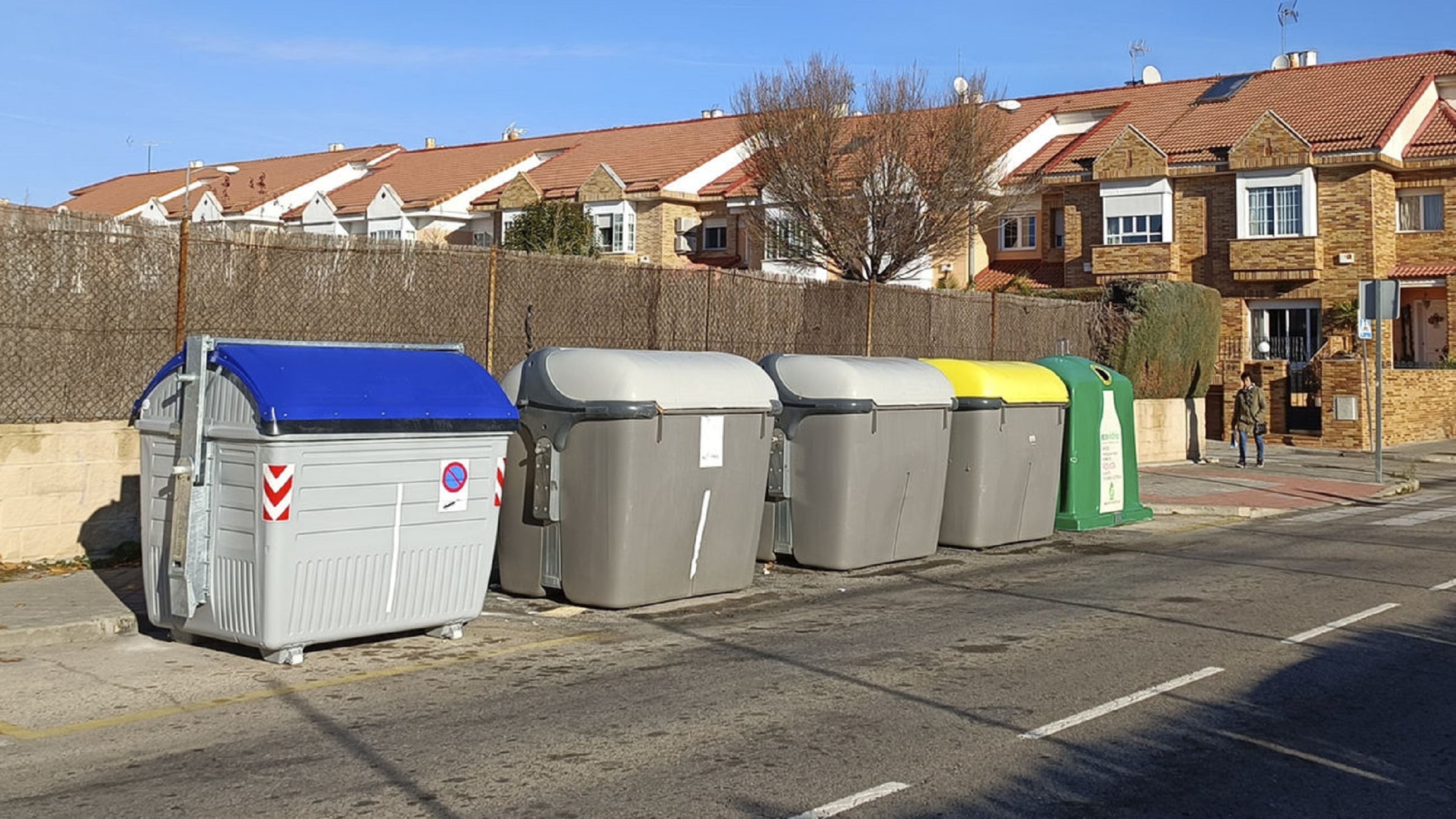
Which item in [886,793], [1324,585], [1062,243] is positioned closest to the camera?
[886,793]

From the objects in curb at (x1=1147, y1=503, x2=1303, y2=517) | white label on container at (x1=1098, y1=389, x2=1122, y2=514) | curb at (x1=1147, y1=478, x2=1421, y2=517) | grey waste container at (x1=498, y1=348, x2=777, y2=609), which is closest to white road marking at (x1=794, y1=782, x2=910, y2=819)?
grey waste container at (x1=498, y1=348, x2=777, y2=609)

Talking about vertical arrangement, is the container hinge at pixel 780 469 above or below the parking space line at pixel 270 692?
above

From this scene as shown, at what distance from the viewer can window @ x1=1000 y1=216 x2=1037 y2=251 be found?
45.0m

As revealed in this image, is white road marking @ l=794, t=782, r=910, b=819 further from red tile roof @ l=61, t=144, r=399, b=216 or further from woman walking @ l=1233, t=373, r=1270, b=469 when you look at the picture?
red tile roof @ l=61, t=144, r=399, b=216

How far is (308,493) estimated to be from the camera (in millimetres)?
7805

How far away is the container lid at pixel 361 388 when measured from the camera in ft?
25.4

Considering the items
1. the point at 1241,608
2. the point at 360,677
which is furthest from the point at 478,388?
the point at 1241,608

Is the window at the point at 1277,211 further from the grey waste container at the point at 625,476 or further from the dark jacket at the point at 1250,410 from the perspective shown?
the grey waste container at the point at 625,476

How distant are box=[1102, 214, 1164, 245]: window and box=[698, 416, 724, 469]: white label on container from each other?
32500 mm

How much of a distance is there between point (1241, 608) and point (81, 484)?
28.0 feet

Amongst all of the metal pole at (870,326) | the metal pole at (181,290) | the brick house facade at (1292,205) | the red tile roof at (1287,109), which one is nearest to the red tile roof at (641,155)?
the red tile roof at (1287,109)

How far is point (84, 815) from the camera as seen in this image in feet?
17.0

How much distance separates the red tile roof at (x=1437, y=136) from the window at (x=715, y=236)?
20.1 metres

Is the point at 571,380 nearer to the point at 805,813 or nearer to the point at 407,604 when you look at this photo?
the point at 407,604
